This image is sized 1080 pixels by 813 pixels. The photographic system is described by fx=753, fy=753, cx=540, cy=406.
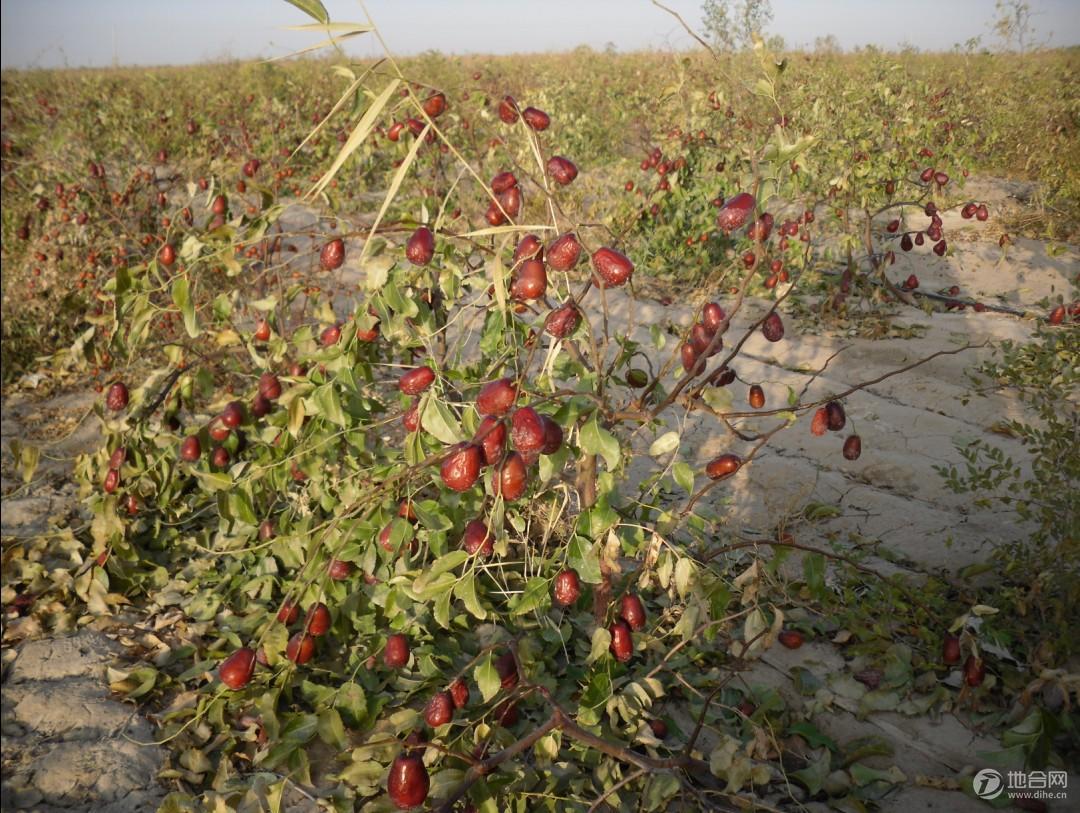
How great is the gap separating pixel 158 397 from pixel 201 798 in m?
1.28

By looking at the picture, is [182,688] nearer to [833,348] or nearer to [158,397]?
[158,397]

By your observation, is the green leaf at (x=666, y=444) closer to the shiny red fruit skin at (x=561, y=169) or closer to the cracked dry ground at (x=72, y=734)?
the shiny red fruit skin at (x=561, y=169)

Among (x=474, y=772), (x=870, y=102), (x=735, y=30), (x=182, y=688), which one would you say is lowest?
(x=182, y=688)

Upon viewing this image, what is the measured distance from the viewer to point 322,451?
2072 mm

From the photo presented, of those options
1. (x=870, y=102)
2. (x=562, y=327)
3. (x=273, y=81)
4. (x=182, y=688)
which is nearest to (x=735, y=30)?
(x=870, y=102)

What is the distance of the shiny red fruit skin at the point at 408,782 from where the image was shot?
1.22m

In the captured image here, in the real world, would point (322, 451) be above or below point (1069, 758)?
above

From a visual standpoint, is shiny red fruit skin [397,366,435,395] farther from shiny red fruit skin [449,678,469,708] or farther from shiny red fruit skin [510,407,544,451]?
shiny red fruit skin [449,678,469,708]

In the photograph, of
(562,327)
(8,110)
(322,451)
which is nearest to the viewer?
(562,327)

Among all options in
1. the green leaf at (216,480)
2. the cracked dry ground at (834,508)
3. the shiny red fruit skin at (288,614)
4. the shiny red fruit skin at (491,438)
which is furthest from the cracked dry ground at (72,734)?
the shiny red fruit skin at (491,438)

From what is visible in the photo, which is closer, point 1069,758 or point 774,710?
point 1069,758

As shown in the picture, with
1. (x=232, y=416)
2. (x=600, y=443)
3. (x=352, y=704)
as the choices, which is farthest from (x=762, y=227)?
(x=232, y=416)
